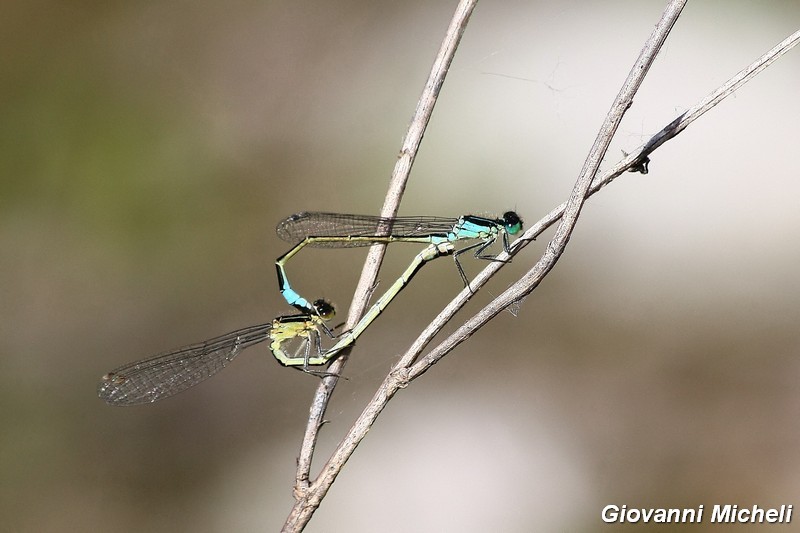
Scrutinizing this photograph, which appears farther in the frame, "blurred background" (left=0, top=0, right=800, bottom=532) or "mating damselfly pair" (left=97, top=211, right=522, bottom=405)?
"blurred background" (left=0, top=0, right=800, bottom=532)

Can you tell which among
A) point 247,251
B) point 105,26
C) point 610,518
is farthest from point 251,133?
point 610,518

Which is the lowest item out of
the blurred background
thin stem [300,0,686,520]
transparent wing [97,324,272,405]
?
thin stem [300,0,686,520]

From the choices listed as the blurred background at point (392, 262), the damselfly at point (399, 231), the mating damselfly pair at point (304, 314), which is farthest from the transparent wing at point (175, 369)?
the blurred background at point (392, 262)

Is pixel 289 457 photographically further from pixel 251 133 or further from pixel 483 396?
pixel 251 133

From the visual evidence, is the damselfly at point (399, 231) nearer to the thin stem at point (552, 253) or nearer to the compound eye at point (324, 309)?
the compound eye at point (324, 309)

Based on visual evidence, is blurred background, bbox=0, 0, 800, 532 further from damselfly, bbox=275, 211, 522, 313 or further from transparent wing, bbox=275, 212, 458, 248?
transparent wing, bbox=275, 212, 458, 248

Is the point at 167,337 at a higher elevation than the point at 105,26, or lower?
lower

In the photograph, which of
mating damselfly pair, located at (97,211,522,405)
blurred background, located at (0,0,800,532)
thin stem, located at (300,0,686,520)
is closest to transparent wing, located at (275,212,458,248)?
mating damselfly pair, located at (97,211,522,405)

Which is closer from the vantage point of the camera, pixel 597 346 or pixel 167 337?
pixel 597 346
